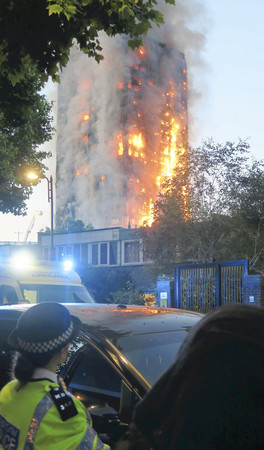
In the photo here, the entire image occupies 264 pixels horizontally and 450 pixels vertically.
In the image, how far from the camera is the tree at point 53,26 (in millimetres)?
6918

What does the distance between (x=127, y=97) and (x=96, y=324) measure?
118 m

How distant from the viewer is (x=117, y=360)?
3.47 m

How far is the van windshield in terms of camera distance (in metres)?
10.0

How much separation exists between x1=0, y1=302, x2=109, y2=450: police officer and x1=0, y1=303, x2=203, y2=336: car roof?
1.33 meters

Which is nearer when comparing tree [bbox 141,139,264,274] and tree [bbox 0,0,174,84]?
tree [bbox 0,0,174,84]

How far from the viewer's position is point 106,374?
369cm

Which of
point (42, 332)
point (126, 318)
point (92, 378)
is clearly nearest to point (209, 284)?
point (126, 318)

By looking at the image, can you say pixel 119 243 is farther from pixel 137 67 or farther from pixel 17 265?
pixel 137 67

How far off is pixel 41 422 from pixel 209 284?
565 inches

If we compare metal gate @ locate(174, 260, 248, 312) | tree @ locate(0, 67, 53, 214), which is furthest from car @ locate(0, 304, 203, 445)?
tree @ locate(0, 67, 53, 214)

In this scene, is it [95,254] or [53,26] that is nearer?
[53,26]

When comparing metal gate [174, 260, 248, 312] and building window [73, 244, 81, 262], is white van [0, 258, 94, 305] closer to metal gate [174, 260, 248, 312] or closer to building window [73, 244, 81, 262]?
metal gate [174, 260, 248, 312]

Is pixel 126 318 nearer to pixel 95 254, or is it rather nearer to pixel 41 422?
pixel 41 422

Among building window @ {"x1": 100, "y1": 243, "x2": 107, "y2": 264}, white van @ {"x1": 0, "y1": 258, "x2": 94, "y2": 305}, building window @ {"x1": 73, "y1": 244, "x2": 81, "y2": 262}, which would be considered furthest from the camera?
building window @ {"x1": 73, "y1": 244, "x2": 81, "y2": 262}
